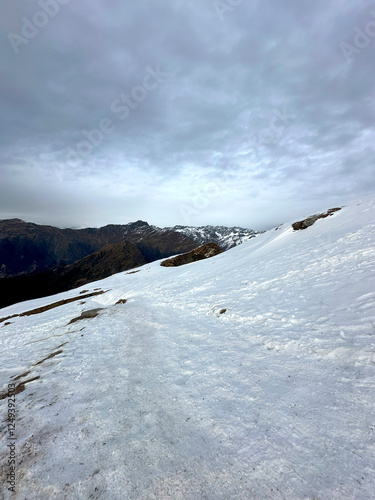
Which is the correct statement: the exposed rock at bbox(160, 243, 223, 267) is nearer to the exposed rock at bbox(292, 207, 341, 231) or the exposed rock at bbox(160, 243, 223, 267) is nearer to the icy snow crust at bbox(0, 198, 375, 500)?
the exposed rock at bbox(292, 207, 341, 231)

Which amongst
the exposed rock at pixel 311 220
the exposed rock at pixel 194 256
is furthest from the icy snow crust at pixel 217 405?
the exposed rock at pixel 194 256

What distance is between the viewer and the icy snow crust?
3.97 metres

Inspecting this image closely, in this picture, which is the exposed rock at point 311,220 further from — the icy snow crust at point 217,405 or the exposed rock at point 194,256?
the exposed rock at point 194,256

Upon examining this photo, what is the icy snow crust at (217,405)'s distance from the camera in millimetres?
3967

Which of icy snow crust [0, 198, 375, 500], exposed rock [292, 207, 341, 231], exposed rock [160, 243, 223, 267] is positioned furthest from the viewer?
exposed rock [160, 243, 223, 267]

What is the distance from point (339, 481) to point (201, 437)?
2.68 meters

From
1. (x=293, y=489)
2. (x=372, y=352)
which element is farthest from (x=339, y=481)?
(x=372, y=352)

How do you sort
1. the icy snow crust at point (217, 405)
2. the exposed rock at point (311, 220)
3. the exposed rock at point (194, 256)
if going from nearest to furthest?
the icy snow crust at point (217, 405) → the exposed rock at point (311, 220) → the exposed rock at point (194, 256)

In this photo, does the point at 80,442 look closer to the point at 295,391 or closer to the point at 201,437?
the point at 201,437

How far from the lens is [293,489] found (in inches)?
144

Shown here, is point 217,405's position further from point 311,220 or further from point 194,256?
point 194,256

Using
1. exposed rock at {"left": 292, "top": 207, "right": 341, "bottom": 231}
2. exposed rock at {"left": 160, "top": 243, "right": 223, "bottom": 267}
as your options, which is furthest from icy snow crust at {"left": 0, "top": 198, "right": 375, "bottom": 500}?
exposed rock at {"left": 160, "top": 243, "right": 223, "bottom": 267}

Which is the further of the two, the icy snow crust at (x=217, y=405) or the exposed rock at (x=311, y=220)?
the exposed rock at (x=311, y=220)

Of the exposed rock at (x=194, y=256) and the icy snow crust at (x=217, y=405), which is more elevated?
the exposed rock at (x=194, y=256)
